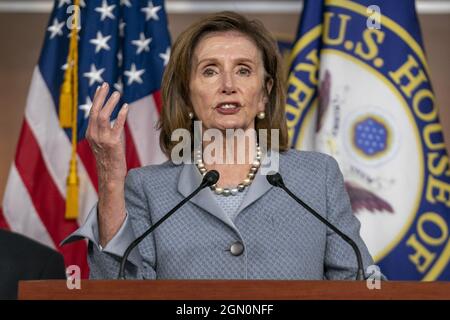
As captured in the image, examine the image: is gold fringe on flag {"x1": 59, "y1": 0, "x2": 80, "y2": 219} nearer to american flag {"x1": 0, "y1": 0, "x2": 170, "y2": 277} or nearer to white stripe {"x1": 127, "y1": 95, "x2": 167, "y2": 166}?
american flag {"x1": 0, "y1": 0, "x2": 170, "y2": 277}

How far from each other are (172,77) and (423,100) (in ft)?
4.49

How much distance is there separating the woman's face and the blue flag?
1100mm

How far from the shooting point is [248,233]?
1991 mm

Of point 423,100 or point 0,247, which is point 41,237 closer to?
point 0,247

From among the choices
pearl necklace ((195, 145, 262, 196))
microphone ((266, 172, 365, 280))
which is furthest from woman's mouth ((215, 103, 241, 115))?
microphone ((266, 172, 365, 280))

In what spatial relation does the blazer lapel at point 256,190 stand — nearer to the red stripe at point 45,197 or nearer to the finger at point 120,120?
the finger at point 120,120

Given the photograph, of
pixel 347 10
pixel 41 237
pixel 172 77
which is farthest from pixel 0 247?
pixel 347 10

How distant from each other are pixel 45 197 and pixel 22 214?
4.4 inches

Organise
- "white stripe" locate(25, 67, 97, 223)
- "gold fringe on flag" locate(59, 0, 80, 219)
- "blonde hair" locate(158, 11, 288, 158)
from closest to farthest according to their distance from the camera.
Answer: "blonde hair" locate(158, 11, 288, 158), "gold fringe on flag" locate(59, 0, 80, 219), "white stripe" locate(25, 67, 97, 223)

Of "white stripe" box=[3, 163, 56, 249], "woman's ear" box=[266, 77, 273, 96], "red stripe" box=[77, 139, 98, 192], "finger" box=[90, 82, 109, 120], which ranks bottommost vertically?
"finger" box=[90, 82, 109, 120]

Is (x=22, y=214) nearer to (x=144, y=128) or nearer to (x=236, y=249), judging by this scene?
(x=144, y=128)

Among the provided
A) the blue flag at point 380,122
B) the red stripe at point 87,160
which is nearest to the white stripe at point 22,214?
the red stripe at point 87,160

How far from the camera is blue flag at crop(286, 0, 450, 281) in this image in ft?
10.5

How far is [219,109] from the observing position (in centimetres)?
208
